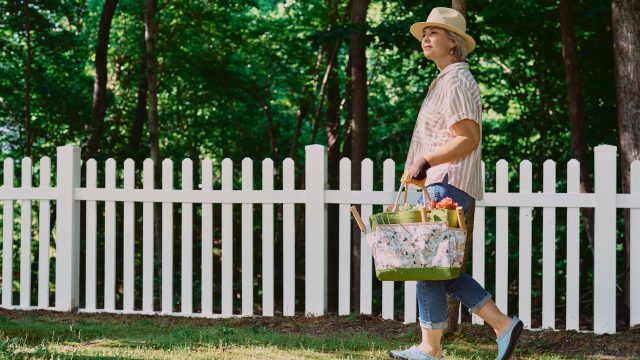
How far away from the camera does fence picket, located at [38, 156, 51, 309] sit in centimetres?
695

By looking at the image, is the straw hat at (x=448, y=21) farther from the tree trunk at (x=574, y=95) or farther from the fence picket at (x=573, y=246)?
the tree trunk at (x=574, y=95)

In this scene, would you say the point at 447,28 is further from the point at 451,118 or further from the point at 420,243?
the point at 420,243

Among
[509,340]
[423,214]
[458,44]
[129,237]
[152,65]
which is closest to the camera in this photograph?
[423,214]

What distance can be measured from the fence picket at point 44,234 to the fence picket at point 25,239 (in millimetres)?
113

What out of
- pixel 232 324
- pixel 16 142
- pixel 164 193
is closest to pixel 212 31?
pixel 16 142

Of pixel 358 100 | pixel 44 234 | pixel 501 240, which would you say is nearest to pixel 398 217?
pixel 501 240

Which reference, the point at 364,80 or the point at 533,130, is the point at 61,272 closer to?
the point at 364,80

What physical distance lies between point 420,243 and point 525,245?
2259 millimetres

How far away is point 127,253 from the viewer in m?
6.86

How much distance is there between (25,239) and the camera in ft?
23.4

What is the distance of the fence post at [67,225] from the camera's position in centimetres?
687

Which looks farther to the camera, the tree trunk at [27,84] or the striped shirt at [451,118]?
the tree trunk at [27,84]

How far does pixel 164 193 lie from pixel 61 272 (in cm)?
109

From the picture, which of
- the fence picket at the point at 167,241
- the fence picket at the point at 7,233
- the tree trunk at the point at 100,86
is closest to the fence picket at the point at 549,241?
the fence picket at the point at 167,241
